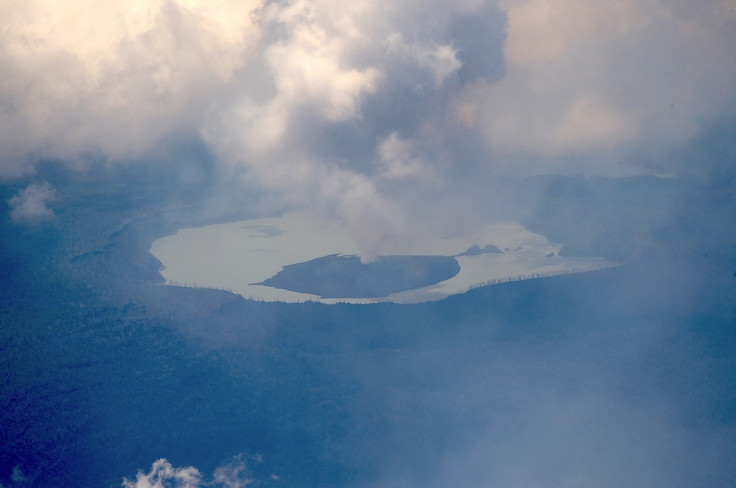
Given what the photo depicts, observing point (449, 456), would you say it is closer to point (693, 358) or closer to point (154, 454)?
point (154, 454)

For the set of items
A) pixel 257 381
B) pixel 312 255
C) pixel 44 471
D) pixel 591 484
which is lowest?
pixel 591 484

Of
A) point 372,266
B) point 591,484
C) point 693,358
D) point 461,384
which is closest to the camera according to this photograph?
point 591,484

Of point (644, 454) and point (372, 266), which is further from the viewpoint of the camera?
point (372, 266)

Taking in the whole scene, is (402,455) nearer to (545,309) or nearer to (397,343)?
(397,343)

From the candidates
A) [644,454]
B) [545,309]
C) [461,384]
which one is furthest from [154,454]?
[545,309]

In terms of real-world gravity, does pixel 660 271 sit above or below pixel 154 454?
above

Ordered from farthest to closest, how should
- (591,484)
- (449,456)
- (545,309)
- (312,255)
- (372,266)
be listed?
(312,255) < (372,266) < (545,309) < (449,456) < (591,484)
